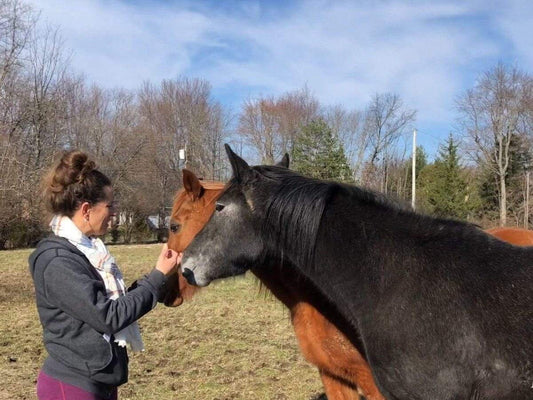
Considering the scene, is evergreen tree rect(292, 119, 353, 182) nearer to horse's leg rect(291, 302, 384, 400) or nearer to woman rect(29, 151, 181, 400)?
horse's leg rect(291, 302, 384, 400)

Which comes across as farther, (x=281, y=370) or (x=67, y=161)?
(x=281, y=370)

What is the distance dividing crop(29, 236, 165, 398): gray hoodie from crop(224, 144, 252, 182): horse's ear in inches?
32.7

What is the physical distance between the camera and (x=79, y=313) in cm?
233

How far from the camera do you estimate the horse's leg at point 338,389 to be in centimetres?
399

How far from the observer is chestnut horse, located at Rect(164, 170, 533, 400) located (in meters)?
3.67

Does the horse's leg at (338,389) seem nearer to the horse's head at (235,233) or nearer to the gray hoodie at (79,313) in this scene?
the horse's head at (235,233)

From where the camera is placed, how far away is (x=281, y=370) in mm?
6238

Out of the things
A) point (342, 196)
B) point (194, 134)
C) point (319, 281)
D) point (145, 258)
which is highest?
point (194, 134)

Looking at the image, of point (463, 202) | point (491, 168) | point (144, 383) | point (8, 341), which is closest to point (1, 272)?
point (8, 341)

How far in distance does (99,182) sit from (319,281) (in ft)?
4.36

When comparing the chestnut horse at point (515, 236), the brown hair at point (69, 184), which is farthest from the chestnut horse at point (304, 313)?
the chestnut horse at point (515, 236)

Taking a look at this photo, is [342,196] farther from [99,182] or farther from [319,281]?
[99,182]

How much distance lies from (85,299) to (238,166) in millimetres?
1140

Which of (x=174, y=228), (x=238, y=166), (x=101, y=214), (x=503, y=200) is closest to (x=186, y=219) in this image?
(x=174, y=228)
